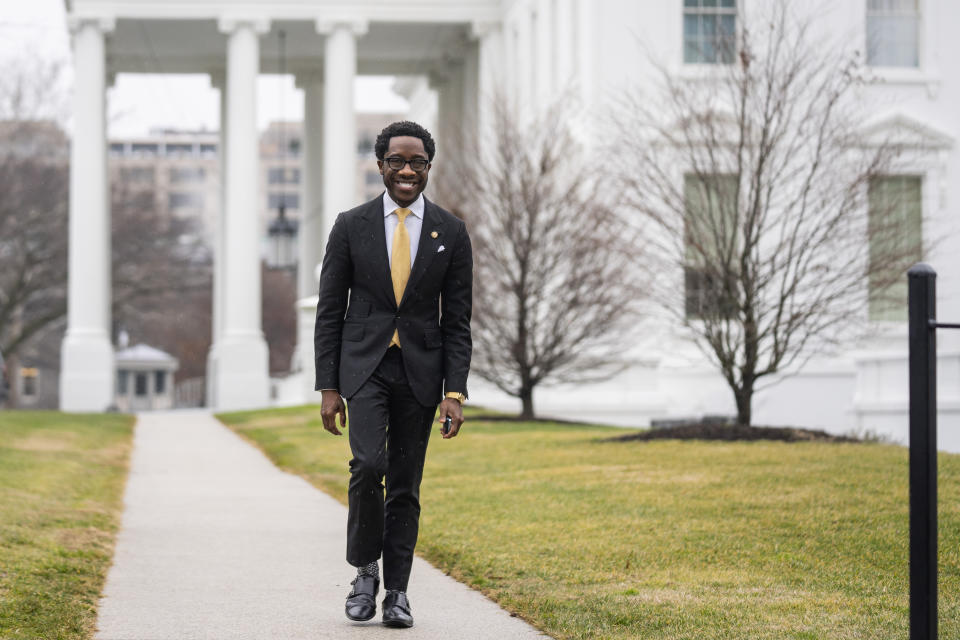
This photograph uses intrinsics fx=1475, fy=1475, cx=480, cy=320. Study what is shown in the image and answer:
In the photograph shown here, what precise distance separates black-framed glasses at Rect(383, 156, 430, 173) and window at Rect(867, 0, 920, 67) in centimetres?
2486

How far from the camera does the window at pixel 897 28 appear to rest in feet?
A: 97.1

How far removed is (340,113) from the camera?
39.4 meters

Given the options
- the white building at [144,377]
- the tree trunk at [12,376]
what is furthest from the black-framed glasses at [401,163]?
the white building at [144,377]

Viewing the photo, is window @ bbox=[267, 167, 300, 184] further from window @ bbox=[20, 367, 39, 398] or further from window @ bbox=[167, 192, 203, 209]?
window @ bbox=[20, 367, 39, 398]

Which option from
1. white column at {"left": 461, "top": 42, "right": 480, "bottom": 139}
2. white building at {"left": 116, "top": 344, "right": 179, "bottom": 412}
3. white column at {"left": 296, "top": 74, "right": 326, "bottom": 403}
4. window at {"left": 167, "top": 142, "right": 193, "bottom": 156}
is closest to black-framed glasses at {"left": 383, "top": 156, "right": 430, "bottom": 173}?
white column at {"left": 461, "top": 42, "right": 480, "bottom": 139}

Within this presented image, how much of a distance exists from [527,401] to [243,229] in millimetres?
16563

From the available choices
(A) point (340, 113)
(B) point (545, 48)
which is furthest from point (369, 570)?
(A) point (340, 113)

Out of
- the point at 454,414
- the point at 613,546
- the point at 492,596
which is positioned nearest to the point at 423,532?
the point at 613,546

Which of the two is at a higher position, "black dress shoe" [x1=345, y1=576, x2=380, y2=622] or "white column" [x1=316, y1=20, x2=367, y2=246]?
"white column" [x1=316, y1=20, x2=367, y2=246]

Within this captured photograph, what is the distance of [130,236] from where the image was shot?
4931 cm

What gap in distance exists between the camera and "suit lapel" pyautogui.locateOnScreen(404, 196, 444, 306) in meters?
6.44

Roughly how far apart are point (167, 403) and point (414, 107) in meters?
28.9

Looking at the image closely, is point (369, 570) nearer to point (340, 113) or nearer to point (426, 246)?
point (426, 246)

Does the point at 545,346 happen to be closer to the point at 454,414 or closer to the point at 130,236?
the point at 454,414
